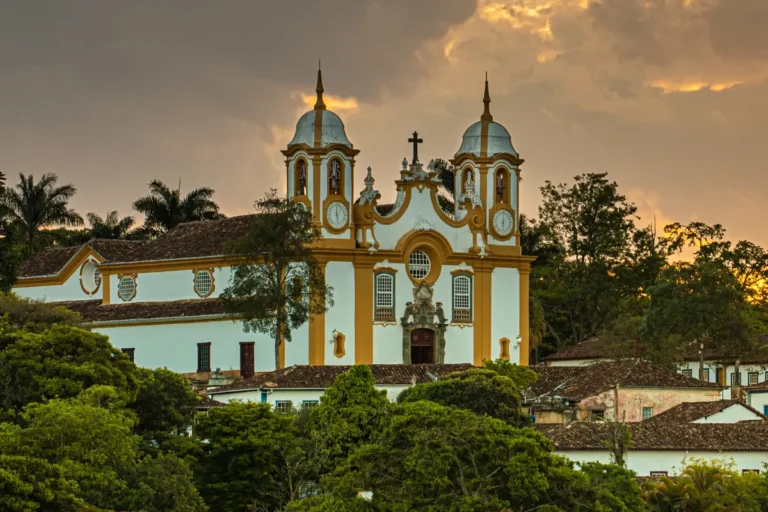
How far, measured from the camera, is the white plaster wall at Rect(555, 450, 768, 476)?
4981cm

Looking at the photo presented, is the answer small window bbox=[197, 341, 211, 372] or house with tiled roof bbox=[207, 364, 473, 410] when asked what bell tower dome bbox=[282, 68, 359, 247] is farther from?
house with tiled roof bbox=[207, 364, 473, 410]

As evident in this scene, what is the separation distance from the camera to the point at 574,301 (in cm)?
8744

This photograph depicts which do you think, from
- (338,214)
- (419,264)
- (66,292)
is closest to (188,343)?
(338,214)

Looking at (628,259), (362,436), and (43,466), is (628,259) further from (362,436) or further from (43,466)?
(43,466)

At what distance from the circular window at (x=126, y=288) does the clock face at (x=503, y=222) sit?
47.8ft

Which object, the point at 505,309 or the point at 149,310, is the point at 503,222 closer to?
the point at 505,309

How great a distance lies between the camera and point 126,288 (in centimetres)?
7544

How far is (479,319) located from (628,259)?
49.0ft

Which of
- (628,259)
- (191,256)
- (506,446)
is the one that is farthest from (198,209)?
(506,446)

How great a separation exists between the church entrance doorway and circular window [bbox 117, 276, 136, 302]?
1164 centimetres

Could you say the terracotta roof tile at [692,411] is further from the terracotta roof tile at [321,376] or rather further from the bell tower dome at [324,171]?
the bell tower dome at [324,171]

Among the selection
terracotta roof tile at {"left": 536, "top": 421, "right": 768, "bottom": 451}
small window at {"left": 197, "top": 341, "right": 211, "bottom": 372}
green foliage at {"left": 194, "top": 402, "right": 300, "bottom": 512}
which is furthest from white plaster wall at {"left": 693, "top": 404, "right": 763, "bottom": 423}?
small window at {"left": 197, "top": 341, "right": 211, "bottom": 372}

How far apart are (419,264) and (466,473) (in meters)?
34.9

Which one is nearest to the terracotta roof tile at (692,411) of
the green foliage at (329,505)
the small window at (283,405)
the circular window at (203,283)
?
the small window at (283,405)
